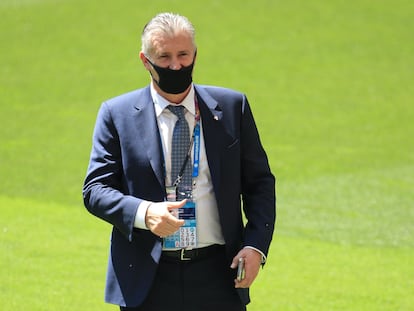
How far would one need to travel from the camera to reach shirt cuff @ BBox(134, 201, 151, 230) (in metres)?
4.26

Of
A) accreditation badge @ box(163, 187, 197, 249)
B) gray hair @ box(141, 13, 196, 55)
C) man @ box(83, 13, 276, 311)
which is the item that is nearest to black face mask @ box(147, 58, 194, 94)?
man @ box(83, 13, 276, 311)

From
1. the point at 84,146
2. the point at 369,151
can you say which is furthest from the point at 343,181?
the point at 84,146

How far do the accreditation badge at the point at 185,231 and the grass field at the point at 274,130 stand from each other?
396 cm

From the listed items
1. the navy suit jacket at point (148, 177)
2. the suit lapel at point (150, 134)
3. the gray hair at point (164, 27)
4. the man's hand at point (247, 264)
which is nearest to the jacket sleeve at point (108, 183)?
the navy suit jacket at point (148, 177)

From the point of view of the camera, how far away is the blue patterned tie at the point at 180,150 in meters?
4.48

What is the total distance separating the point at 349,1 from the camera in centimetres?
2453

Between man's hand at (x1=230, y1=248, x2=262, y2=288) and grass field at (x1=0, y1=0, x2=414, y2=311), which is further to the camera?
grass field at (x1=0, y1=0, x2=414, y2=311)

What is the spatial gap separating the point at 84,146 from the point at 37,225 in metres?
4.41

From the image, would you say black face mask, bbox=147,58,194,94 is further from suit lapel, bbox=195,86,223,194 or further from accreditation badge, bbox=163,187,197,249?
accreditation badge, bbox=163,187,197,249

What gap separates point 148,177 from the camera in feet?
14.6

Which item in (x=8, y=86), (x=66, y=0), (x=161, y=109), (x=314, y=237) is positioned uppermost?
(x=66, y=0)

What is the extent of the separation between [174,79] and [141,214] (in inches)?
24.5

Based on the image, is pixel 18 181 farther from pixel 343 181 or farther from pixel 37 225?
pixel 343 181

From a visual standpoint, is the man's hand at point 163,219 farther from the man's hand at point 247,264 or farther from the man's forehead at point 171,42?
the man's forehead at point 171,42
